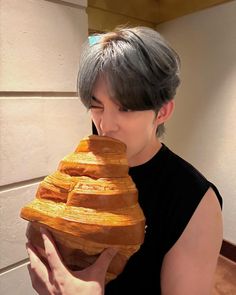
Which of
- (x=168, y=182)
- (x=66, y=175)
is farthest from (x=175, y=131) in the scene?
(x=66, y=175)

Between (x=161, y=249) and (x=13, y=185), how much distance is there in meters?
0.80

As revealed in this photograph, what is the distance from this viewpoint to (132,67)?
610mm

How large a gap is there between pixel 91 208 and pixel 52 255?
0.41 feet

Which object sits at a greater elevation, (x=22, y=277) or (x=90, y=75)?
(x=90, y=75)

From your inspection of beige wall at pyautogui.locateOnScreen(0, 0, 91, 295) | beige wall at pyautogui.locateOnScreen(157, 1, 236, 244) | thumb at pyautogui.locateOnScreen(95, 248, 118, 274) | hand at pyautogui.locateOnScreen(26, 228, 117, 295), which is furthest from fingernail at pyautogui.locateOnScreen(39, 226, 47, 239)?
beige wall at pyautogui.locateOnScreen(157, 1, 236, 244)

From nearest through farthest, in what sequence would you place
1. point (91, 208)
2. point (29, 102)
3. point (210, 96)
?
point (91, 208)
point (29, 102)
point (210, 96)

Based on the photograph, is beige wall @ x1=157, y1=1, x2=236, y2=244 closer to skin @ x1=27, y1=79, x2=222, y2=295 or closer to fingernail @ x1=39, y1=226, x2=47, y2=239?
skin @ x1=27, y1=79, x2=222, y2=295

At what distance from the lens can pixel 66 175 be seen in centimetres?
60

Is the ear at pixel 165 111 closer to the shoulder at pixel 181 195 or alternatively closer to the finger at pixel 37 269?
the shoulder at pixel 181 195

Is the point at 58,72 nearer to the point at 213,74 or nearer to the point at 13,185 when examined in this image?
the point at 13,185

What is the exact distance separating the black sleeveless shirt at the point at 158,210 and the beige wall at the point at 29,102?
691 mm

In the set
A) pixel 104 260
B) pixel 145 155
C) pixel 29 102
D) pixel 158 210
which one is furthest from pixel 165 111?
pixel 29 102

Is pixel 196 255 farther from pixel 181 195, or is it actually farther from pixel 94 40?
pixel 94 40

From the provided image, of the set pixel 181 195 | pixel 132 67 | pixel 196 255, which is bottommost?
pixel 196 255
